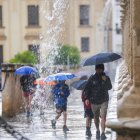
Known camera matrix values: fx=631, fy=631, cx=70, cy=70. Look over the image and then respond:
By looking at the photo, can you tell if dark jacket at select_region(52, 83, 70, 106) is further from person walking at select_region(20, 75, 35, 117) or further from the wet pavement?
person walking at select_region(20, 75, 35, 117)

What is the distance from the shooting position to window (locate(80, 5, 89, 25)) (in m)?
59.8

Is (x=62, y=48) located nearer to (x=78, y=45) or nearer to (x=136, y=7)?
(x=78, y=45)

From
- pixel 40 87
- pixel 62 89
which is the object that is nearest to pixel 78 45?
pixel 40 87

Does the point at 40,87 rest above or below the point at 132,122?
below

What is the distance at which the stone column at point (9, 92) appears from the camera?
17734 millimetres

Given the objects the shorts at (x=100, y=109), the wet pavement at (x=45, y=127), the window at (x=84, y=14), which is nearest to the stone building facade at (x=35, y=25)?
the window at (x=84, y=14)

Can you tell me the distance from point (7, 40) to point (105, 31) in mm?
9215

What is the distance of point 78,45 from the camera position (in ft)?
196

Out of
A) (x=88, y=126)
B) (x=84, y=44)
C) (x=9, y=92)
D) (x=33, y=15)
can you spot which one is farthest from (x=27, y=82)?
(x=84, y=44)

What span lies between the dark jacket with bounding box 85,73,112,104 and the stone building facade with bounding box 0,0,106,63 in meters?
46.5

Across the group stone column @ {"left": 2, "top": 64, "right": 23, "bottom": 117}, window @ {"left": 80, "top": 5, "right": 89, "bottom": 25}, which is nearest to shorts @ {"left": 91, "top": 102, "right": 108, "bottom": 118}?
stone column @ {"left": 2, "top": 64, "right": 23, "bottom": 117}

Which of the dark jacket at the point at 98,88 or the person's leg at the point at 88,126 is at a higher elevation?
the dark jacket at the point at 98,88

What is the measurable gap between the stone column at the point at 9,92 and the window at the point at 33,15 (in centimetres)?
4010

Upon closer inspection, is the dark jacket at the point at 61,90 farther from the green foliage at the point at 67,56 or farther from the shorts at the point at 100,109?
the green foliage at the point at 67,56
